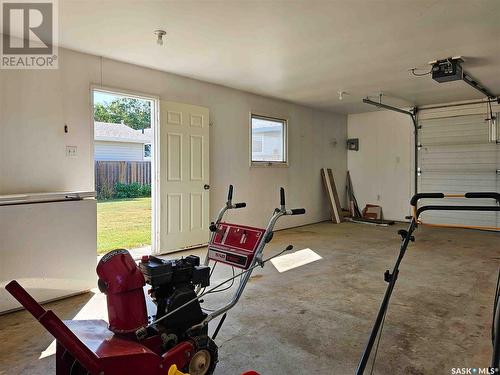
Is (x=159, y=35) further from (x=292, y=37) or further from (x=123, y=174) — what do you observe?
(x=123, y=174)

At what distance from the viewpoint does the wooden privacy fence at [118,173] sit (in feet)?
38.0

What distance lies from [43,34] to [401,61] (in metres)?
4.22

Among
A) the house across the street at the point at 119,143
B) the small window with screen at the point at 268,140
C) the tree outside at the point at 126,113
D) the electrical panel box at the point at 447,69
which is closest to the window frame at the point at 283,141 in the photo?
the small window with screen at the point at 268,140

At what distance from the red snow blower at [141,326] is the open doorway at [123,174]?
309 cm

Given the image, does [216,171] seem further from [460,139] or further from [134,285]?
[460,139]

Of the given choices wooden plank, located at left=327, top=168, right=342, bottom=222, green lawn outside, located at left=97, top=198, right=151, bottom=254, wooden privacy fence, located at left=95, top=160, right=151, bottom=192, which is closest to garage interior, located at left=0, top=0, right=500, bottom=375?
wooden plank, located at left=327, top=168, right=342, bottom=222

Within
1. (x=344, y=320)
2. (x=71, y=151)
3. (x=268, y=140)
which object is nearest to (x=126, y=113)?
(x=268, y=140)

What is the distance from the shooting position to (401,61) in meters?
4.53

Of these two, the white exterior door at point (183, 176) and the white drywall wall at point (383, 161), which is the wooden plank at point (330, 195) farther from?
the white exterior door at point (183, 176)

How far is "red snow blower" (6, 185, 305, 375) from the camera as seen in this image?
147 centimetres

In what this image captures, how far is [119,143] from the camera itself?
535 inches

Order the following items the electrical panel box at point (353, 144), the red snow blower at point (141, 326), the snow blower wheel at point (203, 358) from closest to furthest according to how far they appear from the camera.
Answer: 1. the red snow blower at point (141, 326)
2. the snow blower wheel at point (203, 358)
3. the electrical panel box at point (353, 144)

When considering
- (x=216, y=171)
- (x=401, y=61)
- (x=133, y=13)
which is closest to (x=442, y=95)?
(x=401, y=61)

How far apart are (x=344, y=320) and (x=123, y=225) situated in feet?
19.5
